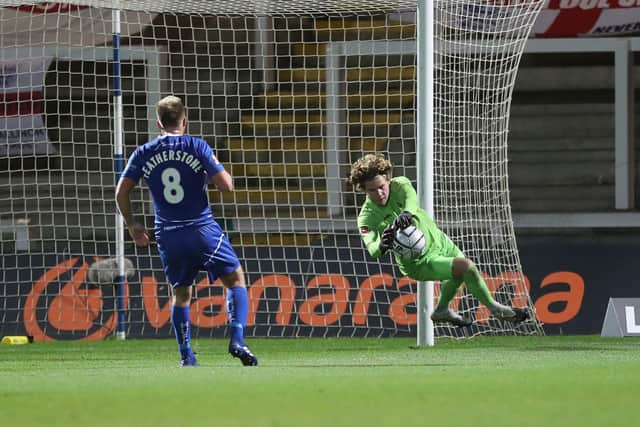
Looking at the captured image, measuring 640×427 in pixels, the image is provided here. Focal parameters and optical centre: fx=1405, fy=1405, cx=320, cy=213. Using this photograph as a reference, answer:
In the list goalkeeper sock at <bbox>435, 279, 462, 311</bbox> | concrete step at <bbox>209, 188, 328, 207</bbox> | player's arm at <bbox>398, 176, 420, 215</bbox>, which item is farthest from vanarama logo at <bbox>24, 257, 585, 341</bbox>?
player's arm at <bbox>398, 176, 420, 215</bbox>

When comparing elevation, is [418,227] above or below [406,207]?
below

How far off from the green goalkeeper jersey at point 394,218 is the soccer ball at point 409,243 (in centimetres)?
11

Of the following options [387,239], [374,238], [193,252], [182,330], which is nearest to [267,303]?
[374,238]

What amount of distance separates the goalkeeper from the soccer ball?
0.21ft

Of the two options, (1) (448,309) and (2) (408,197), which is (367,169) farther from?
(1) (448,309)

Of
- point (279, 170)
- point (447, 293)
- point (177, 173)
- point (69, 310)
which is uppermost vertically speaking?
point (177, 173)

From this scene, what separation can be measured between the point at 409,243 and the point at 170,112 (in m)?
2.00

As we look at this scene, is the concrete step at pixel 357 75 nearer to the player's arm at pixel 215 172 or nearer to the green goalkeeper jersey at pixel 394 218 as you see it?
the green goalkeeper jersey at pixel 394 218

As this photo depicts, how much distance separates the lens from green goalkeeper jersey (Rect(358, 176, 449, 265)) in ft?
32.8

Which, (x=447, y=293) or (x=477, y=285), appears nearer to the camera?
(x=477, y=285)

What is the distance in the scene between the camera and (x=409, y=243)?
973cm

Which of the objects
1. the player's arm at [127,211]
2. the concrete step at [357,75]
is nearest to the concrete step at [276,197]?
the concrete step at [357,75]

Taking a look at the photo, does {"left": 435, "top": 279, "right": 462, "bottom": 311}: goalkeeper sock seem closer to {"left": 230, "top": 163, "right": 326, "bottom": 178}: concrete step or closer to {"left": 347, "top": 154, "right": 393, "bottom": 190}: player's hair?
{"left": 347, "top": 154, "right": 393, "bottom": 190}: player's hair

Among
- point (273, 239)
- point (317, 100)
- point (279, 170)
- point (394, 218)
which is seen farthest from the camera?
point (279, 170)
